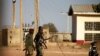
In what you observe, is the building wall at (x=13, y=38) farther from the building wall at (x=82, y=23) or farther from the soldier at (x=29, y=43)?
the soldier at (x=29, y=43)

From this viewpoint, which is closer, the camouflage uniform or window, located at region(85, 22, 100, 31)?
the camouflage uniform

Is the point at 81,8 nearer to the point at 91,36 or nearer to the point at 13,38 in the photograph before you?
the point at 91,36

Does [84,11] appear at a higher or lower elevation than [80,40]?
higher

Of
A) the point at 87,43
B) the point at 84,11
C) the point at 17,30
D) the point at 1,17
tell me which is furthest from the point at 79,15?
the point at 1,17

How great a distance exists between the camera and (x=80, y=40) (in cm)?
3544

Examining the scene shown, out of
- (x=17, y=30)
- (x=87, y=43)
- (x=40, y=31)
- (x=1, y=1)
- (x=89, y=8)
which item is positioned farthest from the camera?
(x=89, y=8)

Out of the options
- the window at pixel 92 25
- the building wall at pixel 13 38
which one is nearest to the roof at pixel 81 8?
the window at pixel 92 25

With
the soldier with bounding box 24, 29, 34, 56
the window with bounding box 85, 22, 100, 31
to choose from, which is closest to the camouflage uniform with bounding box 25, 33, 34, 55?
the soldier with bounding box 24, 29, 34, 56

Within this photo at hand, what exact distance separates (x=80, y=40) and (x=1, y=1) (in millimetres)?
33052

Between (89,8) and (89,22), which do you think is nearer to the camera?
(89,22)

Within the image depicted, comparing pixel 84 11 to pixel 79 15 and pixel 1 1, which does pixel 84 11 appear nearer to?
pixel 79 15

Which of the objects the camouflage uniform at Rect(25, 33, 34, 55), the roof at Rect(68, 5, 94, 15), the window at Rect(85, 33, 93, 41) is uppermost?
the roof at Rect(68, 5, 94, 15)

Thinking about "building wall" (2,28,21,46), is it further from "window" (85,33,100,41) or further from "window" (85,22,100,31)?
"window" (85,22,100,31)

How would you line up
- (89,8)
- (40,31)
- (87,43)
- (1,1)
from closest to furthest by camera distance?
(1,1), (40,31), (87,43), (89,8)
